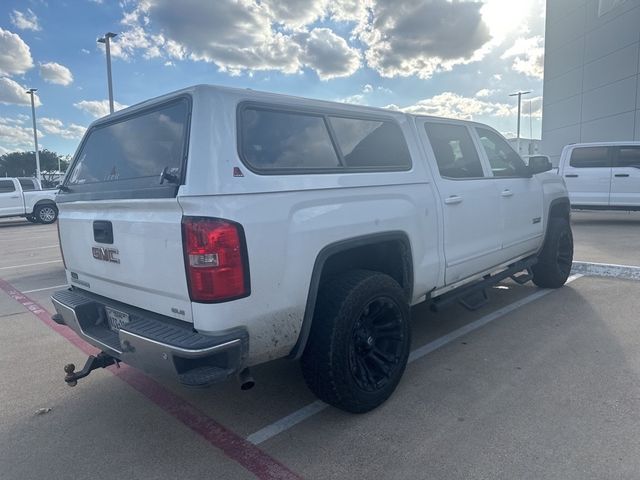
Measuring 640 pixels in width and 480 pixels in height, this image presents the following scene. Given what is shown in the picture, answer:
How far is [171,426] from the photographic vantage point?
2992 millimetres

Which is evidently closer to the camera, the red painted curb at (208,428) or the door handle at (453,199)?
Answer: the red painted curb at (208,428)

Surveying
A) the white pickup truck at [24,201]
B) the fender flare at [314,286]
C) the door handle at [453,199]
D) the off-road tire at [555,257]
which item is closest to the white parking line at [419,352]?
the off-road tire at [555,257]

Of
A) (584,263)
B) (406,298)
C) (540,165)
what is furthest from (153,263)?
(584,263)

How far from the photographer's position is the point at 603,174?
1186cm

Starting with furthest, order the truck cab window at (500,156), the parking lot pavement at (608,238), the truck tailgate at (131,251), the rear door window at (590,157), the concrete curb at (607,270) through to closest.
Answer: the rear door window at (590,157) → the parking lot pavement at (608,238) → the concrete curb at (607,270) → the truck cab window at (500,156) → the truck tailgate at (131,251)

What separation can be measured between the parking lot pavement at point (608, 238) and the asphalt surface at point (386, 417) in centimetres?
338

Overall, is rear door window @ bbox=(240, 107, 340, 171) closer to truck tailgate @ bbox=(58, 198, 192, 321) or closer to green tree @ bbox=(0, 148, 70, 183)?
truck tailgate @ bbox=(58, 198, 192, 321)

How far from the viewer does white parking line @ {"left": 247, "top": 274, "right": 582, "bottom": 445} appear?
2.88 metres

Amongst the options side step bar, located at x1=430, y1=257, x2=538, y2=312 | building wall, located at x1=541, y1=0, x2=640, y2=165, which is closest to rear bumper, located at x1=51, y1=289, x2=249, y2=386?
side step bar, located at x1=430, y1=257, x2=538, y2=312

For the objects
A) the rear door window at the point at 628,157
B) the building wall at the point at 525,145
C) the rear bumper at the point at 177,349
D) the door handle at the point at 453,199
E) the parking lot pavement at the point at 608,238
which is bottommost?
the parking lot pavement at the point at 608,238

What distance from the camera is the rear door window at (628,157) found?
38.0 feet

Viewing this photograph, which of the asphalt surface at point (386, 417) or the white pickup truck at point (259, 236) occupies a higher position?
the white pickup truck at point (259, 236)

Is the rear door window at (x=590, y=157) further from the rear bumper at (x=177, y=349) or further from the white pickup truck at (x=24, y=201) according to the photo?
the white pickup truck at (x=24, y=201)

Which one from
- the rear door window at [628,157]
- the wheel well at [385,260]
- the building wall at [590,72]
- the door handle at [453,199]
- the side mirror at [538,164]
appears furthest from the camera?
the building wall at [590,72]
